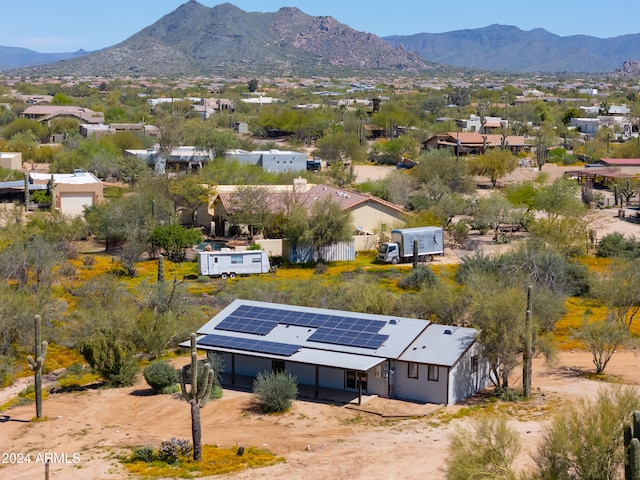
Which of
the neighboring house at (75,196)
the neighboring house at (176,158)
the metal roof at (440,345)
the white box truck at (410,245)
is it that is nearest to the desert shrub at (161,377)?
the metal roof at (440,345)

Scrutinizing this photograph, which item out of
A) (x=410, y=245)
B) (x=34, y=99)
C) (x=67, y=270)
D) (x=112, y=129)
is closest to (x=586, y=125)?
(x=112, y=129)

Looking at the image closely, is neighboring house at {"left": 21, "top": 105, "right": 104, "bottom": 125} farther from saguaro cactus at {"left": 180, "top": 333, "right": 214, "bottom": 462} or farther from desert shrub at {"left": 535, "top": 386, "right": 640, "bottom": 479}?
desert shrub at {"left": 535, "top": 386, "right": 640, "bottom": 479}

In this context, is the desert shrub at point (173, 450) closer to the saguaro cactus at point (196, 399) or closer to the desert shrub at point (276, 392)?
the saguaro cactus at point (196, 399)

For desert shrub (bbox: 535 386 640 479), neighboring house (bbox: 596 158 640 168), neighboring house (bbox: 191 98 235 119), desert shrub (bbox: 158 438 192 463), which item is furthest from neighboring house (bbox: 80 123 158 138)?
desert shrub (bbox: 535 386 640 479)

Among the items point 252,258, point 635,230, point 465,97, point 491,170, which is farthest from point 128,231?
point 465,97

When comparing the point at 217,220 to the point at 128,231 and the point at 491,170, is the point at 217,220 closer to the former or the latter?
the point at 128,231

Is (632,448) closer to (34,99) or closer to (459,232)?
(459,232)

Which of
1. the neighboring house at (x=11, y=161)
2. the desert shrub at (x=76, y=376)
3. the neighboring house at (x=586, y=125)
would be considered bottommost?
the desert shrub at (x=76, y=376)
